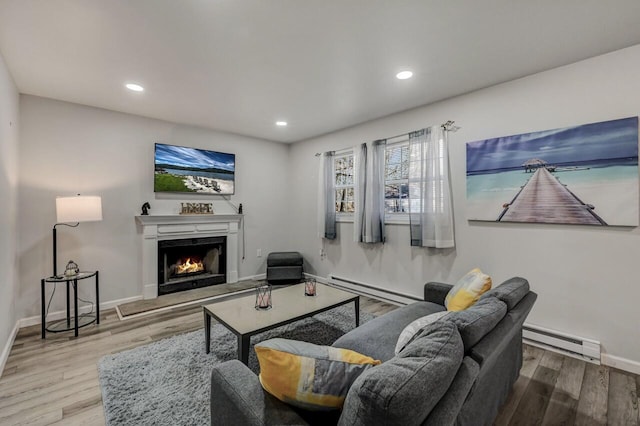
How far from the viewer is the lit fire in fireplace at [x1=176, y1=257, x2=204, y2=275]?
4418 millimetres

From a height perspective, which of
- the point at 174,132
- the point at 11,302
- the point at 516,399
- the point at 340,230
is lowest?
the point at 516,399

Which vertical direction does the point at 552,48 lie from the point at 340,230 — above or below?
above

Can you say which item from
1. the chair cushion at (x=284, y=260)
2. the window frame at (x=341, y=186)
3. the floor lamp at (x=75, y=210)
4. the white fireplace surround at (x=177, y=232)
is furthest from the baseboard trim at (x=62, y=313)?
the window frame at (x=341, y=186)

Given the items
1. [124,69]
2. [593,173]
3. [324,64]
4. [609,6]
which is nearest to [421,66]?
[324,64]

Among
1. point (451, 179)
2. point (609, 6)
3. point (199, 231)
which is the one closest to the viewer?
point (609, 6)

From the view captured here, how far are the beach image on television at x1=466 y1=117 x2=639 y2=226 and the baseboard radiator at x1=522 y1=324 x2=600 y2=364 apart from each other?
994mm

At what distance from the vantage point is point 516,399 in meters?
1.96

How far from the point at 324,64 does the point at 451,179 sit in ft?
6.13

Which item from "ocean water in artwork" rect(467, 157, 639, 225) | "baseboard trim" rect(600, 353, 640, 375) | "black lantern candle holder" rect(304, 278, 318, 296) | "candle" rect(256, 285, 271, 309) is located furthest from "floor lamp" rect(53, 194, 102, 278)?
"baseboard trim" rect(600, 353, 640, 375)

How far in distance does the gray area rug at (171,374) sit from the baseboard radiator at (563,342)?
1.70m

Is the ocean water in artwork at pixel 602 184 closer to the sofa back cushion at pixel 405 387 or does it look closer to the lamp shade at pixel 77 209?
the sofa back cushion at pixel 405 387

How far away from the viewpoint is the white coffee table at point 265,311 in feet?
6.90

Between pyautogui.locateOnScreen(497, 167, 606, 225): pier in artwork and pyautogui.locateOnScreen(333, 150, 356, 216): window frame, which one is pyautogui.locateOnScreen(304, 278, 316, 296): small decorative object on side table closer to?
pyautogui.locateOnScreen(333, 150, 356, 216): window frame

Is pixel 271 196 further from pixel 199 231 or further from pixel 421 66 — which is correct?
pixel 421 66
